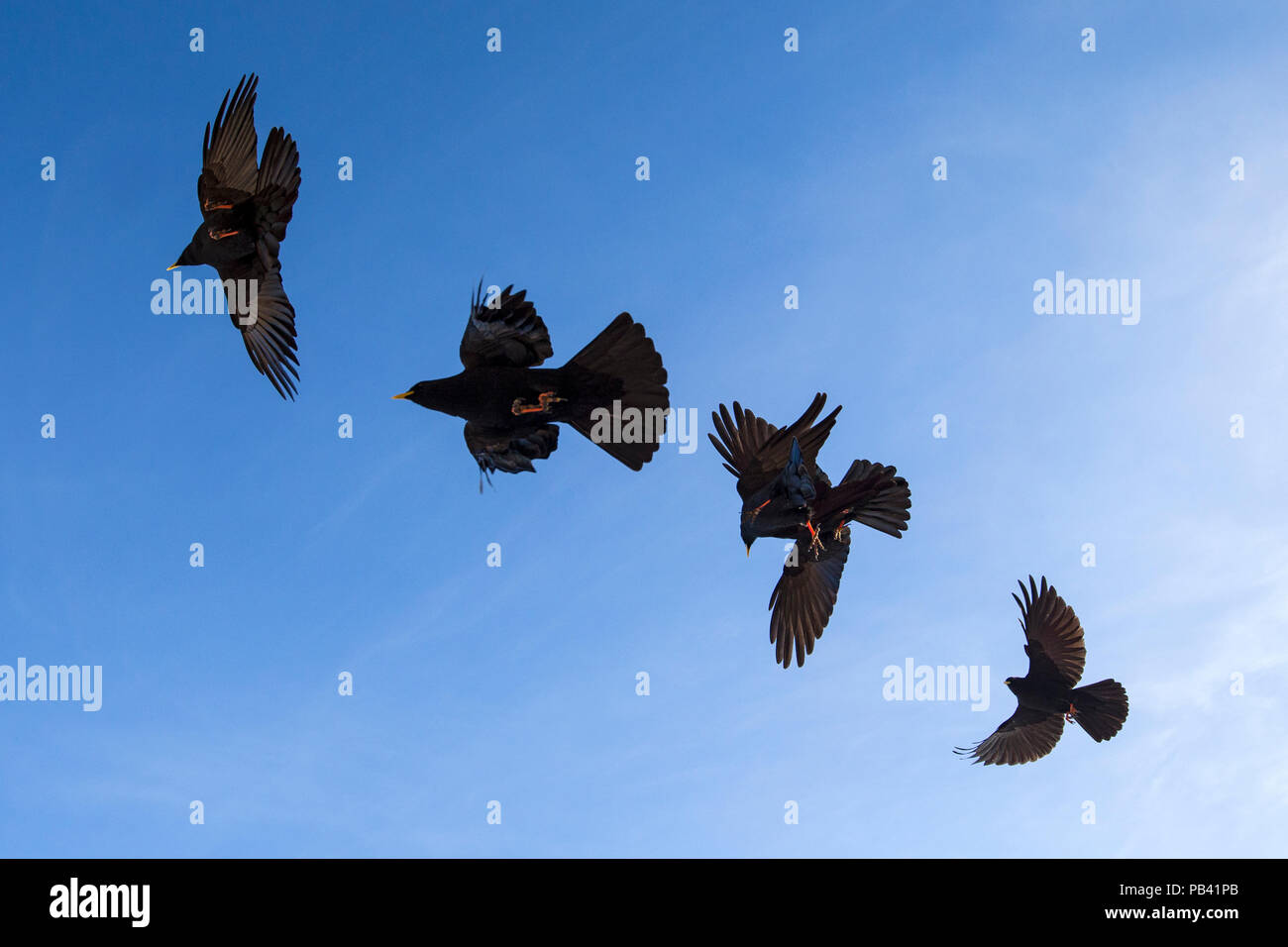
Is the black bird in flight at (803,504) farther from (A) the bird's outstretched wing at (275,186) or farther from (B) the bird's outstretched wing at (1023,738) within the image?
(A) the bird's outstretched wing at (275,186)

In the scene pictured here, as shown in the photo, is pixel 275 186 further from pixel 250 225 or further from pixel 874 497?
pixel 874 497

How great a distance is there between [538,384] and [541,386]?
4 centimetres

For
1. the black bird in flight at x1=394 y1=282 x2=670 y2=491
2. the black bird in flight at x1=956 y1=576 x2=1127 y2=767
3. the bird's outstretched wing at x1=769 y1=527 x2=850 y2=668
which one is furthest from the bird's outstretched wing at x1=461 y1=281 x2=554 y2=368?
the black bird in flight at x1=956 y1=576 x2=1127 y2=767

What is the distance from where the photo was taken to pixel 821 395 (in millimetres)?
11117

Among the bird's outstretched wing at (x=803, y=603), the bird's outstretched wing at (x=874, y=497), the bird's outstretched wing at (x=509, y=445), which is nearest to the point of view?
the bird's outstretched wing at (x=509, y=445)

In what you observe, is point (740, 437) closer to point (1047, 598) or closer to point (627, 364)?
point (627, 364)

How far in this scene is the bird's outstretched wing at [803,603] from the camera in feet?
43.2

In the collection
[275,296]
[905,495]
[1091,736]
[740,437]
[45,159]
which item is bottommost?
[1091,736]

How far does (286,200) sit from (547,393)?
15.0 ft

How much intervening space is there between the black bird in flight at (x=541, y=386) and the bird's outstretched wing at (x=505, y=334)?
11 mm

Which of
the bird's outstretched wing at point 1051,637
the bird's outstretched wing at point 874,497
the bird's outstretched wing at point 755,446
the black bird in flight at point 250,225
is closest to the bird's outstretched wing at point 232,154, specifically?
the black bird in flight at point 250,225

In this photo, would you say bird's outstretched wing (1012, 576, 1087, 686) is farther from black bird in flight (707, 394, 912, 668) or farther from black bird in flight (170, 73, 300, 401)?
black bird in flight (170, 73, 300, 401)

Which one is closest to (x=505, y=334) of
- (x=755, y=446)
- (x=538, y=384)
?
(x=538, y=384)

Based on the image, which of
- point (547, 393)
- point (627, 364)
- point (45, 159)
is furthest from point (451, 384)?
point (45, 159)
